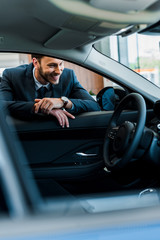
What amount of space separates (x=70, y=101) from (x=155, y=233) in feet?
4.77

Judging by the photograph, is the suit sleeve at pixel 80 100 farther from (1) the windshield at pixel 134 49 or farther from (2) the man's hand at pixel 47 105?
(1) the windshield at pixel 134 49

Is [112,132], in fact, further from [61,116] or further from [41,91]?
[41,91]

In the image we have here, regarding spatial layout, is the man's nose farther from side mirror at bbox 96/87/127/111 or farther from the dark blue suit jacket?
side mirror at bbox 96/87/127/111

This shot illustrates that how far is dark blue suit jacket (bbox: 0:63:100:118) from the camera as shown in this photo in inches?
79.8

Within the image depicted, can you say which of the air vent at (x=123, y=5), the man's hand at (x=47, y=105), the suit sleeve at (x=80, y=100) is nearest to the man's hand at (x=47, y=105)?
the man's hand at (x=47, y=105)

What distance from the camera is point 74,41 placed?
1803 millimetres

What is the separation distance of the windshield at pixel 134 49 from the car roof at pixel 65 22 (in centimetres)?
13

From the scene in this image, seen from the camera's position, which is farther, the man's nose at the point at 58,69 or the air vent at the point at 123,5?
the man's nose at the point at 58,69

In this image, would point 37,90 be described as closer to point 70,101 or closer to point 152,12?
point 70,101

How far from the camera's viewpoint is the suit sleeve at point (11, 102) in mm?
1970

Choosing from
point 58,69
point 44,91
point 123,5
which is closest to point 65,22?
→ point 123,5

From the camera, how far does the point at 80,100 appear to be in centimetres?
212

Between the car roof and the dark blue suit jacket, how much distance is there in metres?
0.32

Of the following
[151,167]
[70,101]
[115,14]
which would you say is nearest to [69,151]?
[70,101]
